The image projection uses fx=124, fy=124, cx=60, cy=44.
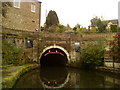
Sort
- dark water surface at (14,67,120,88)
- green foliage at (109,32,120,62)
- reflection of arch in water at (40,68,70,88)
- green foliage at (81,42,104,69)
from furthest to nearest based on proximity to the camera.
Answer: green foliage at (81,42,104,69)
green foliage at (109,32,120,62)
reflection of arch in water at (40,68,70,88)
dark water surface at (14,67,120,88)

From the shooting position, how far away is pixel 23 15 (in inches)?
682

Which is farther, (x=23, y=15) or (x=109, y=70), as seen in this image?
(x=23, y=15)

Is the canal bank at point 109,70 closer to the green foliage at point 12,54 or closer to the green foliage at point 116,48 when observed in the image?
the green foliage at point 116,48

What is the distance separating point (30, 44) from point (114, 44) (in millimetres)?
9286

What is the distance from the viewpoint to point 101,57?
1305cm

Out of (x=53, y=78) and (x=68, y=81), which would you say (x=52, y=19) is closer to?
(x=53, y=78)

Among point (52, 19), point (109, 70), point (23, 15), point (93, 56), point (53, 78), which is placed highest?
point (52, 19)

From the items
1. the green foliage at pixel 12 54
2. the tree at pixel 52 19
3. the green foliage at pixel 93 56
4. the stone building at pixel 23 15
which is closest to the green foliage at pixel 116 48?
the green foliage at pixel 93 56

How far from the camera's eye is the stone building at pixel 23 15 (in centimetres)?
1584

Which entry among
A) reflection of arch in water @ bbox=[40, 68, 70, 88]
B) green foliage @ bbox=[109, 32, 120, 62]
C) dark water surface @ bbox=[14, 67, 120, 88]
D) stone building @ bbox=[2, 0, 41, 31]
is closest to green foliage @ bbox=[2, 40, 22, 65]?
dark water surface @ bbox=[14, 67, 120, 88]

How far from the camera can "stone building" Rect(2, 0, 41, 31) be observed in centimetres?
1584

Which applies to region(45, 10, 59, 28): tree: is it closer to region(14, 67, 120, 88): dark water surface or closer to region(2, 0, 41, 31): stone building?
region(2, 0, 41, 31): stone building

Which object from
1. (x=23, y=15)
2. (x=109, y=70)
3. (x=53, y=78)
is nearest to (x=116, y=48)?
(x=109, y=70)

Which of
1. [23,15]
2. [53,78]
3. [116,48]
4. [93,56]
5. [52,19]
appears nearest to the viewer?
[53,78]
